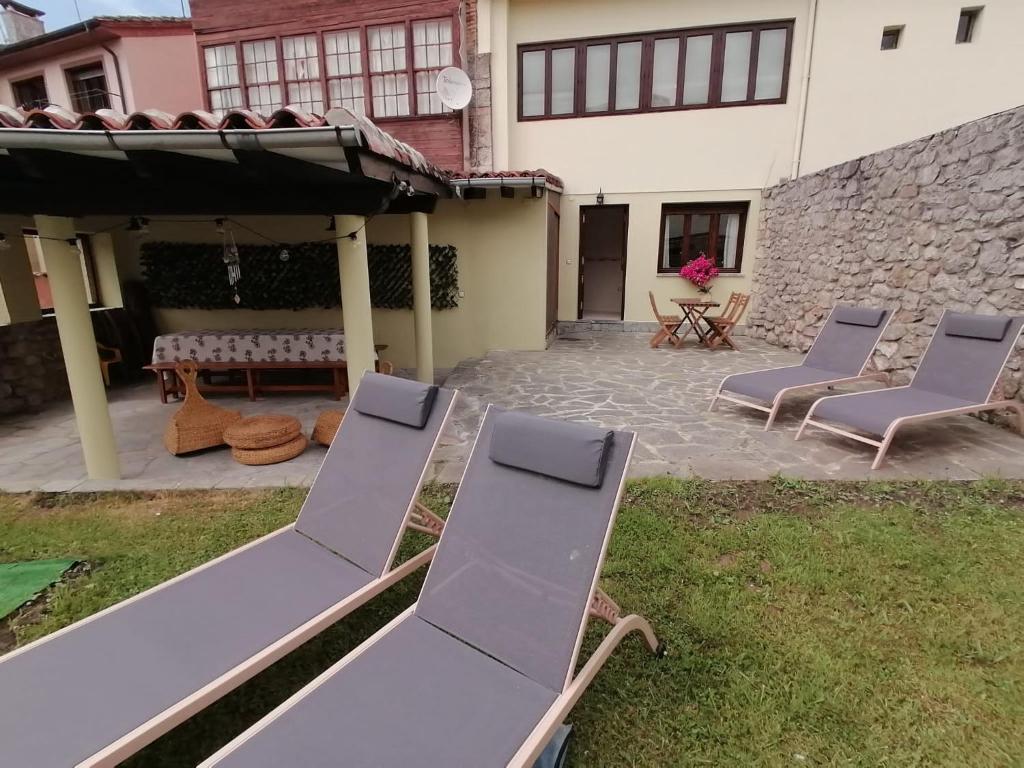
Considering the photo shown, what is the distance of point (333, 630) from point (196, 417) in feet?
10.3

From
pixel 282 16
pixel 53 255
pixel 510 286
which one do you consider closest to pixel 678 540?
pixel 53 255

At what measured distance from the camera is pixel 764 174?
9.86 metres

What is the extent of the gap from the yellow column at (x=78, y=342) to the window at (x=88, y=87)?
11.6 metres

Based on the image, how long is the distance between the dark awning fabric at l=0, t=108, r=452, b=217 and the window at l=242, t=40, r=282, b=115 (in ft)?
24.2

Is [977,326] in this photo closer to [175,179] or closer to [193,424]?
[175,179]

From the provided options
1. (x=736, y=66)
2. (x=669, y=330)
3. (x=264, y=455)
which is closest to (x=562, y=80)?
(x=736, y=66)

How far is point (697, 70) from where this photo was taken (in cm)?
975

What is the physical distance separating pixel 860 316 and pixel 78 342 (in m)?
7.12

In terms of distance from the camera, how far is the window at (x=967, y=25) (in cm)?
902

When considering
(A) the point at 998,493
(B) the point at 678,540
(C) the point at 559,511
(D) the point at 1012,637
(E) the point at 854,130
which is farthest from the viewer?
(E) the point at 854,130

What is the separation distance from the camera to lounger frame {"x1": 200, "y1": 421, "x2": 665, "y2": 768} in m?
1.50

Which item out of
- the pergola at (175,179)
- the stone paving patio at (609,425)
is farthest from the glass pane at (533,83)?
the pergola at (175,179)

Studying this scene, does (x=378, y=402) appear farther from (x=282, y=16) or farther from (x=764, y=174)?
(x=282, y=16)

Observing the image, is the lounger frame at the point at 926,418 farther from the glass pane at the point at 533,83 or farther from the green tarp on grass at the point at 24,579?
the glass pane at the point at 533,83
